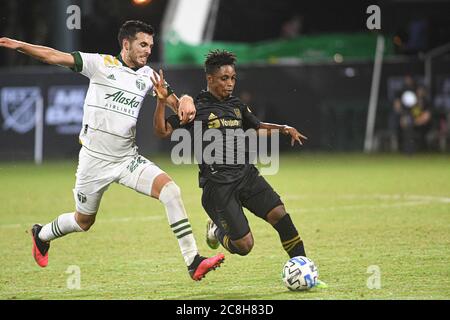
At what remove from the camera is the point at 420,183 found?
56.6 ft

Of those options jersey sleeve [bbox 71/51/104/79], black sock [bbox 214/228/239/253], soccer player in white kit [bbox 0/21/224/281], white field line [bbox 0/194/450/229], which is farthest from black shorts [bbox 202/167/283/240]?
white field line [bbox 0/194/450/229]

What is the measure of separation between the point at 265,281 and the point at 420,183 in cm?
911

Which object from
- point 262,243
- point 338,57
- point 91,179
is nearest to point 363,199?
point 262,243

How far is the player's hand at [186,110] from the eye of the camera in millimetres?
8266

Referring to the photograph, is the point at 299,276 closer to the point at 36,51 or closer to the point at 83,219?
the point at 83,219

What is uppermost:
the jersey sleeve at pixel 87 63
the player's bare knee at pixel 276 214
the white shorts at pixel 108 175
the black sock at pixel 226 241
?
the jersey sleeve at pixel 87 63

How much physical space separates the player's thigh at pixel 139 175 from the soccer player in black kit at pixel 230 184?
0.51 meters

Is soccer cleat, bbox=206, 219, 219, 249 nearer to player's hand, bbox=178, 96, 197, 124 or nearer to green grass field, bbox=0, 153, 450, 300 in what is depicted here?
green grass field, bbox=0, 153, 450, 300

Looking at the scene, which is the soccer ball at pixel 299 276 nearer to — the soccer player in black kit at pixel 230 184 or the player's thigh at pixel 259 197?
the soccer player in black kit at pixel 230 184

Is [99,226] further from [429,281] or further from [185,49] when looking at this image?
[185,49]

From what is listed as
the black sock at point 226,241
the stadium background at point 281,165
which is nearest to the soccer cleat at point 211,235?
the stadium background at point 281,165

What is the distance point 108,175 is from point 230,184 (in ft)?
3.69

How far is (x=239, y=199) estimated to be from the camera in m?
8.90
